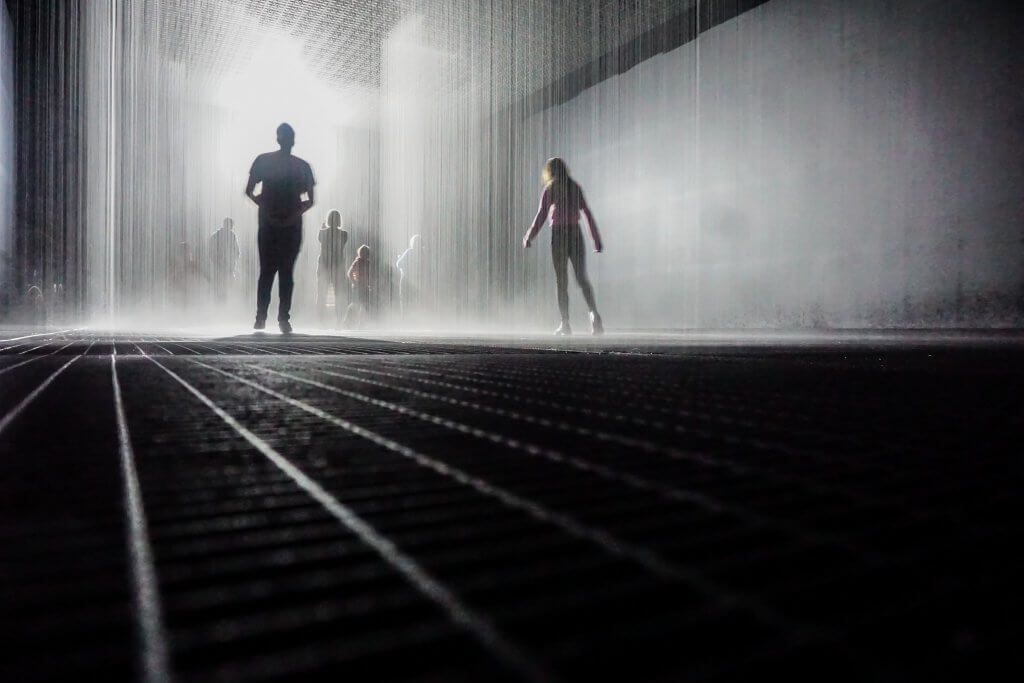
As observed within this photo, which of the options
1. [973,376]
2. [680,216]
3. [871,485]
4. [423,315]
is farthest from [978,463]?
[423,315]

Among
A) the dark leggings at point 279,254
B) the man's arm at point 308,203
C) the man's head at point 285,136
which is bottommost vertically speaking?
the dark leggings at point 279,254

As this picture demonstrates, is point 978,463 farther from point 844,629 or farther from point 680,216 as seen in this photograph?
point 680,216

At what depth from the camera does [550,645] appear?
Result: 34 cm

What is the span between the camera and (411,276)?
16453mm

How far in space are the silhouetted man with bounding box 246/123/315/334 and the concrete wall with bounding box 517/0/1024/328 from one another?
5821 millimetres

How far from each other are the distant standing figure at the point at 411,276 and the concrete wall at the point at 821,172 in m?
5.82

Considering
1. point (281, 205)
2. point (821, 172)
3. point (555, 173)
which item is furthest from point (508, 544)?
point (821, 172)

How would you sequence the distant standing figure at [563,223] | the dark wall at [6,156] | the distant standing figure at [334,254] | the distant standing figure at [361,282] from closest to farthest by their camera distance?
the distant standing figure at [563,223]
the distant standing figure at [334,254]
the distant standing figure at [361,282]
the dark wall at [6,156]

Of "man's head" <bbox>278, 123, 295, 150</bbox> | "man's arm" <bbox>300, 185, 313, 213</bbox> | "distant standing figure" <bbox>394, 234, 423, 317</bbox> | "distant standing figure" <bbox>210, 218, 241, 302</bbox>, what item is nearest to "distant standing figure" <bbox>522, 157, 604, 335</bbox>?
"man's arm" <bbox>300, 185, 313, 213</bbox>

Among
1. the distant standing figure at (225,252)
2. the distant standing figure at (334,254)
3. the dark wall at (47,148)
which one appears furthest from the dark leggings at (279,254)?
the dark wall at (47,148)

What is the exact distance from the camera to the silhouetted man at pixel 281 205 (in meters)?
5.26

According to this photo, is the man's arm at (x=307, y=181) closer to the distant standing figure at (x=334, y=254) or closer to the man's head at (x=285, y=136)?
the man's head at (x=285, y=136)

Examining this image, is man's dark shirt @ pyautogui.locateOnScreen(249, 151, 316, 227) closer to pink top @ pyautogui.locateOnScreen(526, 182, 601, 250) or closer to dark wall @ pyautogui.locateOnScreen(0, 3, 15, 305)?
pink top @ pyautogui.locateOnScreen(526, 182, 601, 250)

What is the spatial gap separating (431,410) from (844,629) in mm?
909
